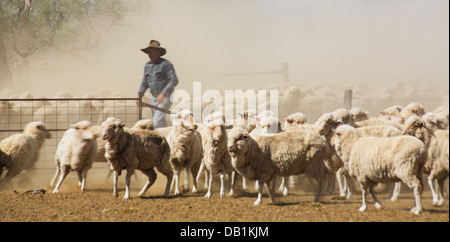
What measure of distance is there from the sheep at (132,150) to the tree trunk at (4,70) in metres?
14.4

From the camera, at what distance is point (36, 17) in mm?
19203

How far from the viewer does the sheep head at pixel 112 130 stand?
6.73 m

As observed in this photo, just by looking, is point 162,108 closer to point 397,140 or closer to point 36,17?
point 397,140

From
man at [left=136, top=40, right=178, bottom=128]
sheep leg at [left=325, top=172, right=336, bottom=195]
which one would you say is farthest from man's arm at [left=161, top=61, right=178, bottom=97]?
sheep leg at [left=325, top=172, right=336, bottom=195]

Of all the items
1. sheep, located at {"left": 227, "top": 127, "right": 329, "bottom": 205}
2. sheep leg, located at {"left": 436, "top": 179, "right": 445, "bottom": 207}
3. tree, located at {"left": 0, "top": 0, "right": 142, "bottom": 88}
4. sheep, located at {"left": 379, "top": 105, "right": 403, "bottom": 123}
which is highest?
tree, located at {"left": 0, "top": 0, "right": 142, "bottom": 88}

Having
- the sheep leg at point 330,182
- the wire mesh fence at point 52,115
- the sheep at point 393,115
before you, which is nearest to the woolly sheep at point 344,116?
the sheep leg at point 330,182

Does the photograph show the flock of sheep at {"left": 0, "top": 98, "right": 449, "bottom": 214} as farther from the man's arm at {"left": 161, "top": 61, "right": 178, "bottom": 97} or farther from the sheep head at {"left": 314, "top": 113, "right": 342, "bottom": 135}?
the man's arm at {"left": 161, "top": 61, "right": 178, "bottom": 97}

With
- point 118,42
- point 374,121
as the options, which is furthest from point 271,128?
point 118,42

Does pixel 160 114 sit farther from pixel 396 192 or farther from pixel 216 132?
pixel 396 192

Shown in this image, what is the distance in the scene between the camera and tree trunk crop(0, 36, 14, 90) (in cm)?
1917

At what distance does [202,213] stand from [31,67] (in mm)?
28346

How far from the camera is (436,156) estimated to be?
5.49 meters

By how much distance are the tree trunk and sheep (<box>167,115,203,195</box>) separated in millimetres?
14389
